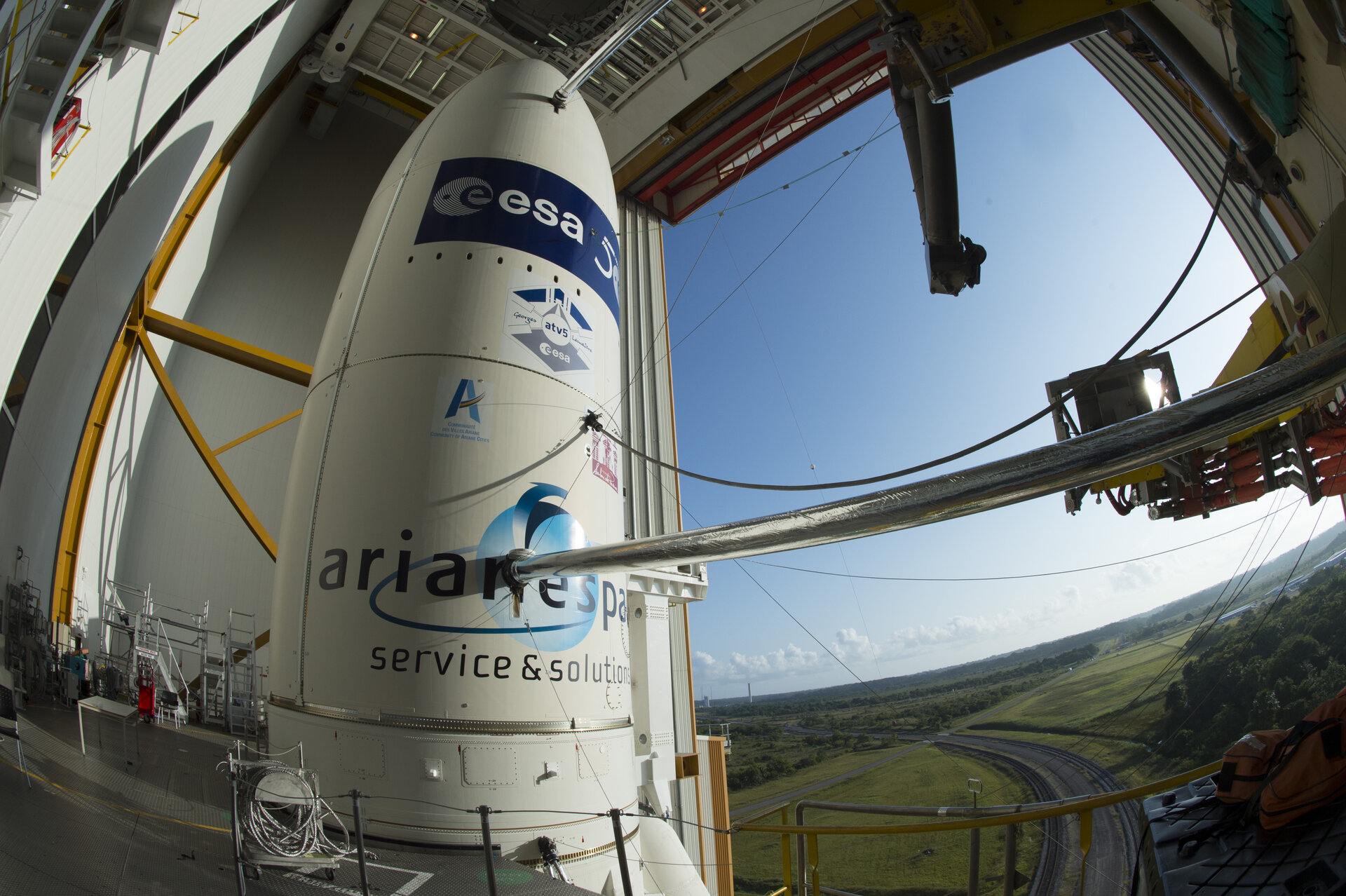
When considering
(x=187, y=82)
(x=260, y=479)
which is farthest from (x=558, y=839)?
(x=260, y=479)

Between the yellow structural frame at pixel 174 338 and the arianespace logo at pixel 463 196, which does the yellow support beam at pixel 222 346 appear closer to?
the yellow structural frame at pixel 174 338

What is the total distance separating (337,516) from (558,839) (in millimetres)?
2620

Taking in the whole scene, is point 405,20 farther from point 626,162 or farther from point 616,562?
point 616,562

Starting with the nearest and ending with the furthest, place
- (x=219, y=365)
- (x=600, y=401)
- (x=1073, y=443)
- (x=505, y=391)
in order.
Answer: (x=1073, y=443) < (x=505, y=391) < (x=600, y=401) < (x=219, y=365)

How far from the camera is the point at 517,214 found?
530 centimetres

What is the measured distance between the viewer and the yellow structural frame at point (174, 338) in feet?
22.6

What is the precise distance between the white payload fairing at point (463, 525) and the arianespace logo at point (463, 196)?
2cm

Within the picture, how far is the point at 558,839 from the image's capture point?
4.01 metres

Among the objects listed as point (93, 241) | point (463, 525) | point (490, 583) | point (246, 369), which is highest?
point (246, 369)

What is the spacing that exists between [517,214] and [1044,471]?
451 centimetres

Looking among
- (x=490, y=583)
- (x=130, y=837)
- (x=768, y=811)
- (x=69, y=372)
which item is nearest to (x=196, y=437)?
(x=69, y=372)

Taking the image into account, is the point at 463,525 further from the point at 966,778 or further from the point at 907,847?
the point at 907,847

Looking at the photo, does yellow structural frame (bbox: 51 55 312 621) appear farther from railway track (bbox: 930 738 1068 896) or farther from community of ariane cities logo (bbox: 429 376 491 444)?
railway track (bbox: 930 738 1068 896)

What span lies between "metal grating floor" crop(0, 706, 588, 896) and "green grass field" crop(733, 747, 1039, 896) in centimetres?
2548
